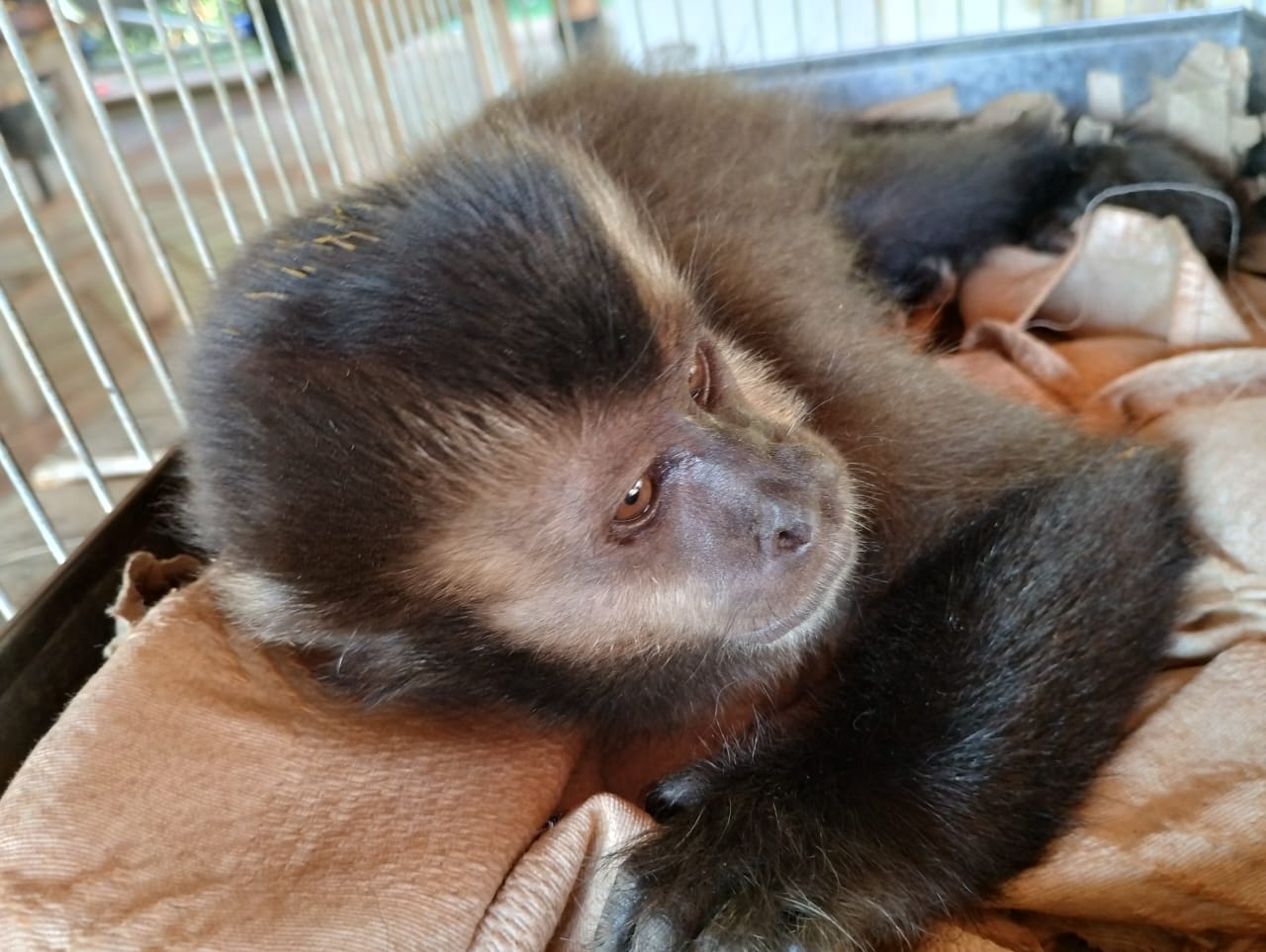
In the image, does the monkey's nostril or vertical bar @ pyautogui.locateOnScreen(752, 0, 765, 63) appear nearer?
the monkey's nostril

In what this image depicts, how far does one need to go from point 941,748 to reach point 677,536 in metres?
0.39

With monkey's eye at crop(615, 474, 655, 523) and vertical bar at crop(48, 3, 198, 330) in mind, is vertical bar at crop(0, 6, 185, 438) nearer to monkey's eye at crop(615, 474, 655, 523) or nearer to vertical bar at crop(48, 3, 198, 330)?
vertical bar at crop(48, 3, 198, 330)

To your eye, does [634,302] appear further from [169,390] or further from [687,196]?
[169,390]

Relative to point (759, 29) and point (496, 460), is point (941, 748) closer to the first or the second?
point (496, 460)

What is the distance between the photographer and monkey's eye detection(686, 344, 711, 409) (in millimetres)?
1306

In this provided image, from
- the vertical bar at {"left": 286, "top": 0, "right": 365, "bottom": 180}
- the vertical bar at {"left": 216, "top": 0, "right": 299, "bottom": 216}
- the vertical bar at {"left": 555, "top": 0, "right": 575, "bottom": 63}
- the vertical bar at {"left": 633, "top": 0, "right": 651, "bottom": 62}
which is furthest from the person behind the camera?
the vertical bar at {"left": 633, "top": 0, "right": 651, "bottom": 62}

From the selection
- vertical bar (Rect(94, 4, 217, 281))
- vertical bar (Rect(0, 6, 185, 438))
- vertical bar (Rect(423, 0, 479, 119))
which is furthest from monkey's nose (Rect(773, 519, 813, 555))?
vertical bar (Rect(423, 0, 479, 119))

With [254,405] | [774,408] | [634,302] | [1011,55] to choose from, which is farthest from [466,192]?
[1011,55]

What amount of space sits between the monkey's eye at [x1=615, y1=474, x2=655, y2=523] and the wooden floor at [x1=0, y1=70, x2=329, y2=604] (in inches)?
25.0

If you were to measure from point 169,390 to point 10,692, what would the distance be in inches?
20.3

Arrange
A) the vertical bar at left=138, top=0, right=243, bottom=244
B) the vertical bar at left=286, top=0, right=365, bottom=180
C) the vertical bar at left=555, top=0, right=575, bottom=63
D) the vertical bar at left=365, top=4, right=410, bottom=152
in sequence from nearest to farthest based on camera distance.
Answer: the vertical bar at left=138, top=0, right=243, bottom=244, the vertical bar at left=286, top=0, right=365, bottom=180, the vertical bar at left=365, top=4, right=410, bottom=152, the vertical bar at left=555, top=0, right=575, bottom=63

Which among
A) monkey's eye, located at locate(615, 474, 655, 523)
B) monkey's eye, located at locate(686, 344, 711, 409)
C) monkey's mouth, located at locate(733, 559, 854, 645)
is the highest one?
monkey's eye, located at locate(686, 344, 711, 409)

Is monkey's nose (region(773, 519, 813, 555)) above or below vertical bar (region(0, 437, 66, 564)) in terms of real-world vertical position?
below

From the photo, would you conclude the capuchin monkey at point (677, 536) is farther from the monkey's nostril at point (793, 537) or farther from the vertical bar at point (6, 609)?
the vertical bar at point (6, 609)
